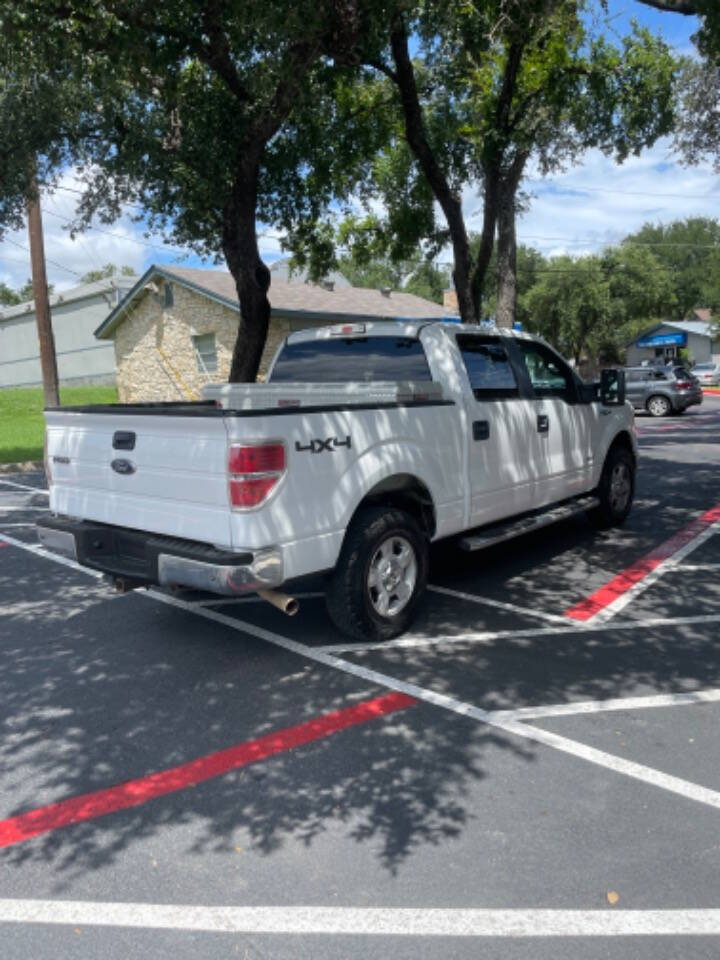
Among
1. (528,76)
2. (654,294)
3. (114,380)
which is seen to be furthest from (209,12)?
(654,294)

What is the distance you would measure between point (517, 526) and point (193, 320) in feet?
68.9

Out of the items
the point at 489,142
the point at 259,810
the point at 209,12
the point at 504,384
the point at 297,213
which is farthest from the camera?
the point at 297,213

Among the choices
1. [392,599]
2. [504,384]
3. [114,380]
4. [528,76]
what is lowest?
[392,599]

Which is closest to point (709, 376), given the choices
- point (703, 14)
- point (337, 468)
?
point (703, 14)

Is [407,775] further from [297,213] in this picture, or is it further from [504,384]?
[297,213]

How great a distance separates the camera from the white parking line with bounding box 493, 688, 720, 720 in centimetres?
402

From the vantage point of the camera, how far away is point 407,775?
347 centimetres

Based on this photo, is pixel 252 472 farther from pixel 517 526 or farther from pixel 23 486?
pixel 23 486

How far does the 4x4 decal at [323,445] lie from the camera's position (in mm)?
4199

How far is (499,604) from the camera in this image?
19.2 feet

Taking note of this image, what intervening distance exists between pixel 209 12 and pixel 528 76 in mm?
5794

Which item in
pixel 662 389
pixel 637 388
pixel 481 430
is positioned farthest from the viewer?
pixel 637 388

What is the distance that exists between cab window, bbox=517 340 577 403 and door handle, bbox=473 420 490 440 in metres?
0.96

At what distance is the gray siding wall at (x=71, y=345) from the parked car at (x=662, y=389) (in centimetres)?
2268
